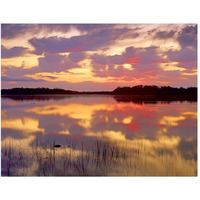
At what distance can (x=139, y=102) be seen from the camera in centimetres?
674

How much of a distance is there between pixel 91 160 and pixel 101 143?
0.54 meters

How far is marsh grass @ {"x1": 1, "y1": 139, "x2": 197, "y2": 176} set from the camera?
4.04 m

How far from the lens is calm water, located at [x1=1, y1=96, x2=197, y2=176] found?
4094 millimetres

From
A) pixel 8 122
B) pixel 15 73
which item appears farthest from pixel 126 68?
pixel 8 122

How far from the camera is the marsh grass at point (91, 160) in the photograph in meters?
4.04

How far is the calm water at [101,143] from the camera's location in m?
4.09

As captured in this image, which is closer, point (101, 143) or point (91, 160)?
point (91, 160)

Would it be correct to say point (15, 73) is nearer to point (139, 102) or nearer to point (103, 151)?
point (103, 151)

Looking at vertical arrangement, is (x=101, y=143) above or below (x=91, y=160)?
above

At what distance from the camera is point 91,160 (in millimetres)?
4262
